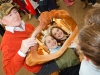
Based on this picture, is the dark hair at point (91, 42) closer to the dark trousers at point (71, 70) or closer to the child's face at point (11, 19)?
the dark trousers at point (71, 70)

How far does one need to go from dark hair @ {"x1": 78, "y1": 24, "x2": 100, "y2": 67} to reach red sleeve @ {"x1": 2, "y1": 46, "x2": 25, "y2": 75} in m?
0.59

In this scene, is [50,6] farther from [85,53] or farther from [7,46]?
[85,53]

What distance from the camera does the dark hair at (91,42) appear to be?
97 centimetres

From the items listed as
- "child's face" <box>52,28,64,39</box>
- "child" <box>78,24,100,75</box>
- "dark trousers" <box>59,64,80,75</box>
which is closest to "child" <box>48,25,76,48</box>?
"child's face" <box>52,28,64,39</box>

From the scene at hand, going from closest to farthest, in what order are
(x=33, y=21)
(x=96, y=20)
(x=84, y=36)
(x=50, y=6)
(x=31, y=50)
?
(x=84, y=36), (x=96, y=20), (x=31, y=50), (x=50, y=6), (x=33, y=21)

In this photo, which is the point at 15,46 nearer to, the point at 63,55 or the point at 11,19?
the point at 11,19

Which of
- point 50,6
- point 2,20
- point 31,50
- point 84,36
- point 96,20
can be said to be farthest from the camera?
point 50,6

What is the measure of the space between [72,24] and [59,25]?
11 centimetres

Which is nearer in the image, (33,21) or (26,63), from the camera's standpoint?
(26,63)

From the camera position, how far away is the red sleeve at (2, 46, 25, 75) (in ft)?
4.66

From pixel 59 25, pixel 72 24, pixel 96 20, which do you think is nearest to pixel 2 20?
pixel 59 25

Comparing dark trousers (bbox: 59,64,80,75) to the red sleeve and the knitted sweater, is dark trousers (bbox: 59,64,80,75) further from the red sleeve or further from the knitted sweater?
the red sleeve

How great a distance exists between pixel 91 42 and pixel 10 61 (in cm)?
74

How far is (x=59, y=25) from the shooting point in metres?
1.56
